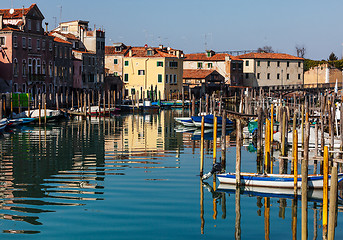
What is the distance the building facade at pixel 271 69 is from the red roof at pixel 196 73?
368 inches

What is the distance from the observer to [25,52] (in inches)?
2379

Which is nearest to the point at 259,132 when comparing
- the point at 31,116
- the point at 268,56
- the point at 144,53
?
the point at 31,116

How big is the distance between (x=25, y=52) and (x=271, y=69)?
5011 centimetres

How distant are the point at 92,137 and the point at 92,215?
74.0ft

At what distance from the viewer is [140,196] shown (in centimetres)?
2111

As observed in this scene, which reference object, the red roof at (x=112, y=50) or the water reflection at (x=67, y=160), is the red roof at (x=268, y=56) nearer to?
the red roof at (x=112, y=50)

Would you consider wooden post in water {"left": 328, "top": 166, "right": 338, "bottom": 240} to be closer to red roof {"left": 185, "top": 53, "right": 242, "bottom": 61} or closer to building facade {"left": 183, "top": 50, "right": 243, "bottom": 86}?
building facade {"left": 183, "top": 50, "right": 243, "bottom": 86}

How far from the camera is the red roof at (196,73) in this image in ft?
295

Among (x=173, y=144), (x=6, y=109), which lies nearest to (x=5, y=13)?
(x=6, y=109)

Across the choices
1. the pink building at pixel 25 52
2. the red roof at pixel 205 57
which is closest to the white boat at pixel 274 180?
the pink building at pixel 25 52

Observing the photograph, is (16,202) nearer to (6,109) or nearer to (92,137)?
(92,137)

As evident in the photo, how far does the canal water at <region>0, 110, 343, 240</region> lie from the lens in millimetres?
17031

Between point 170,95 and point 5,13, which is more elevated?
point 5,13

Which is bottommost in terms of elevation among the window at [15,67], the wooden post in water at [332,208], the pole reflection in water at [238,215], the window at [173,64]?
the pole reflection in water at [238,215]
